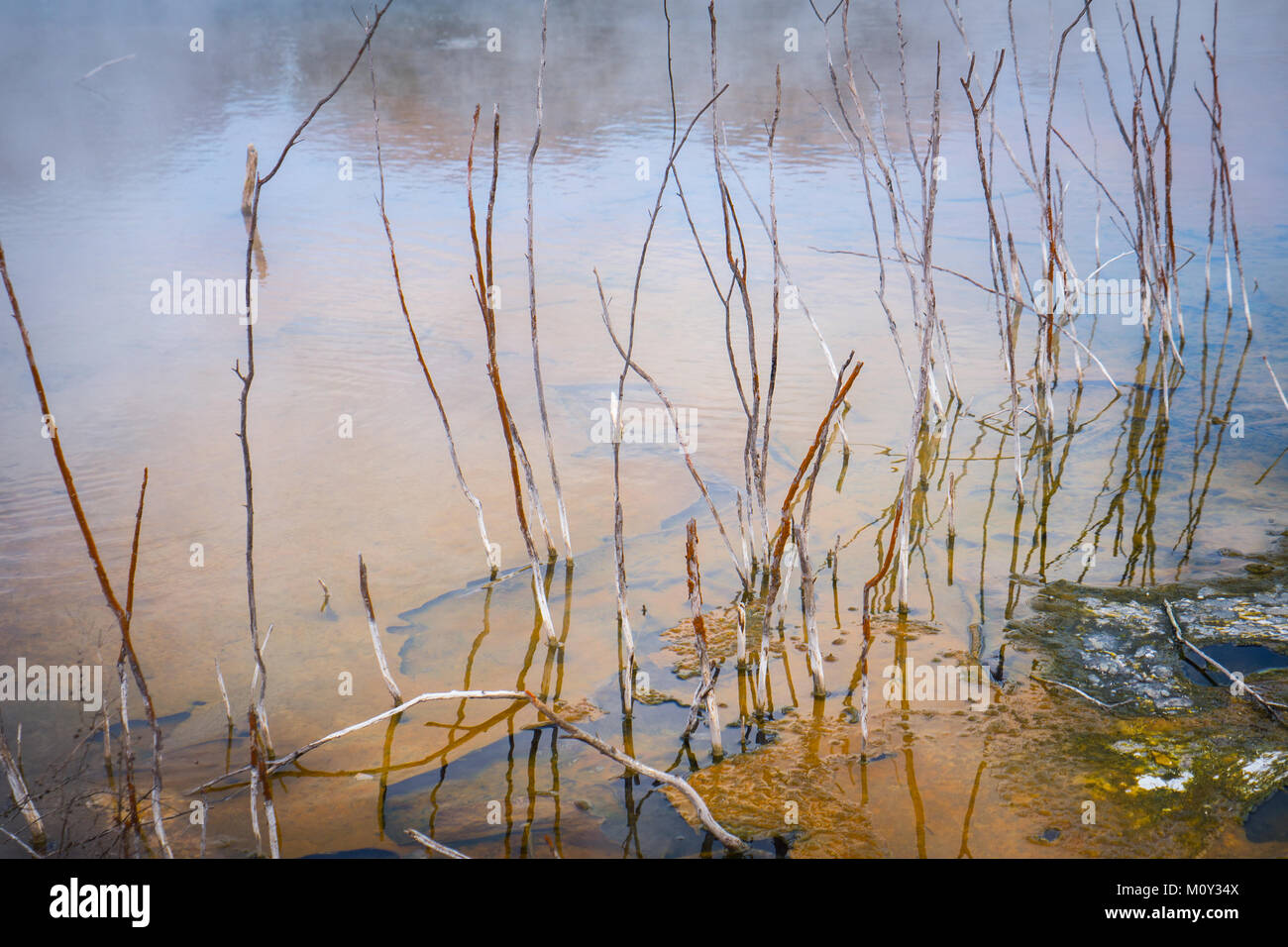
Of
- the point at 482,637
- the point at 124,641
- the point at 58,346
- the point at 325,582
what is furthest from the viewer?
the point at 58,346

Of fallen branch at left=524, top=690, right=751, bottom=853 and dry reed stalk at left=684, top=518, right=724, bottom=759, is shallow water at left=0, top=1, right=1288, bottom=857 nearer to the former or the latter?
dry reed stalk at left=684, top=518, right=724, bottom=759

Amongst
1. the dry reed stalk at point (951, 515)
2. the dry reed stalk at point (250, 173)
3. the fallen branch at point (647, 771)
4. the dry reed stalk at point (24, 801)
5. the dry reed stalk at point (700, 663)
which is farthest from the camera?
the dry reed stalk at point (250, 173)

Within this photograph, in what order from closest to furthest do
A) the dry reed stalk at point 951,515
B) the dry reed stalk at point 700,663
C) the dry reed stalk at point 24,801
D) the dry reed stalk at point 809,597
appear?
the dry reed stalk at point 24,801 < the dry reed stalk at point 700,663 < the dry reed stalk at point 809,597 < the dry reed stalk at point 951,515

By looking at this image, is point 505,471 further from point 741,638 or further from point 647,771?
point 647,771

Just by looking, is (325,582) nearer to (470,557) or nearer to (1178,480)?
(470,557)

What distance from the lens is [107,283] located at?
5.54 meters

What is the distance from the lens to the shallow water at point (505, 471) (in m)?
2.12

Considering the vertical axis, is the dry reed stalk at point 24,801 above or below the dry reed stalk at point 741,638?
below

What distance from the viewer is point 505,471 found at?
3.62m

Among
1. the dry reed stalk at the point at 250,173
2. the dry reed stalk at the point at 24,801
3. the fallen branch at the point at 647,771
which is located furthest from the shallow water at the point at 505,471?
the dry reed stalk at the point at 250,173

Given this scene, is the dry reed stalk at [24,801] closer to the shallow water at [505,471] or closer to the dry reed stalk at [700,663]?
the shallow water at [505,471]

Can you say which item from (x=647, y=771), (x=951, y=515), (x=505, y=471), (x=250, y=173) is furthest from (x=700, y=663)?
(x=250, y=173)

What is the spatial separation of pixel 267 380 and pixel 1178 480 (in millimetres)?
3843

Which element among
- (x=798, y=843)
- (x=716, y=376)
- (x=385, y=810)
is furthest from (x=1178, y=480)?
(x=385, y=810)
